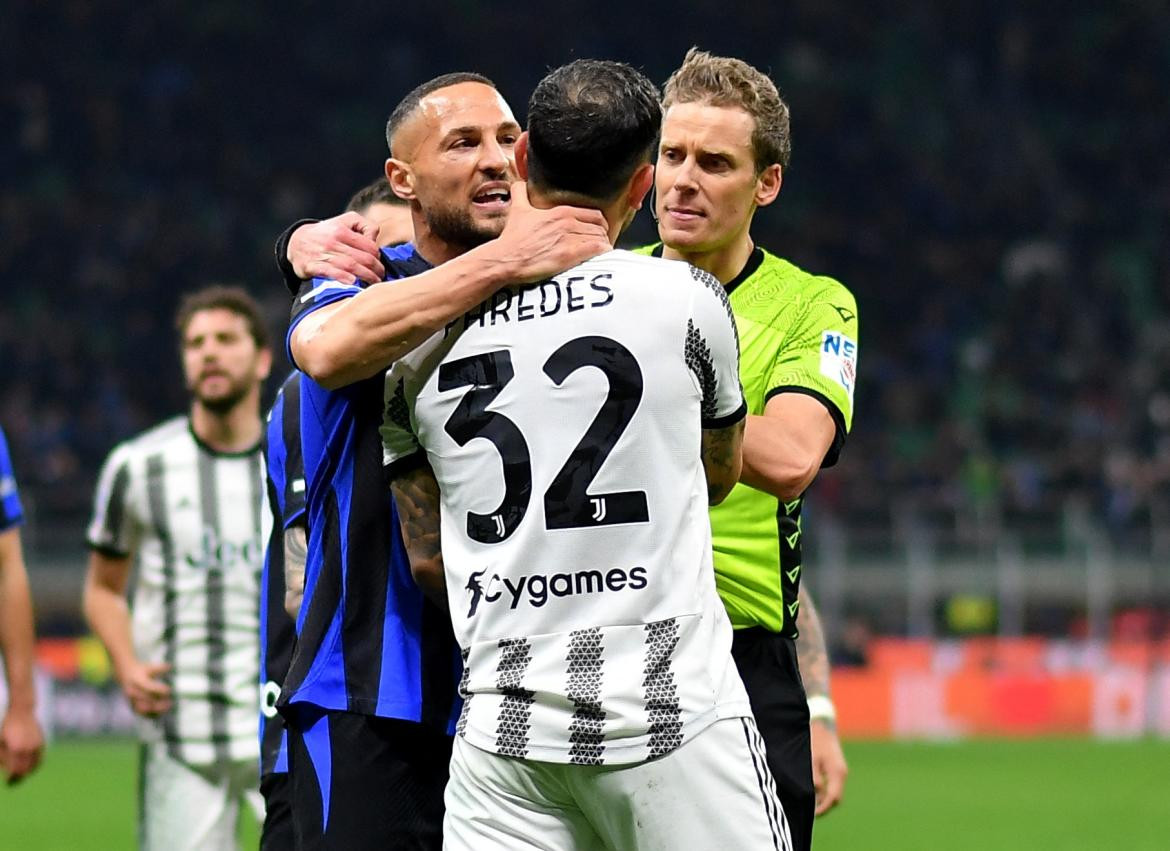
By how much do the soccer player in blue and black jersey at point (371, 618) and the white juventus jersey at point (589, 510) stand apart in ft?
0.95

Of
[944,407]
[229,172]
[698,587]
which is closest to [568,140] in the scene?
[698,587]

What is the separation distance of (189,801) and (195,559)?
0.91m

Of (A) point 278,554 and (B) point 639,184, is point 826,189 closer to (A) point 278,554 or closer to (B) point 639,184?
(A) point 278,554

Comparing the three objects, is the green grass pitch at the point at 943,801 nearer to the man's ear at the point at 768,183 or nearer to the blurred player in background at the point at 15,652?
the blurred player in background at the point at 15,652

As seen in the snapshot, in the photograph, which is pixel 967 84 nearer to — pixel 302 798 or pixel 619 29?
pixel 619 29

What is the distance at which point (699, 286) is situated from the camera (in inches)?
118

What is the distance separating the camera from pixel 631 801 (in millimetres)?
2951

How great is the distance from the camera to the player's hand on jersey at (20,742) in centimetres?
556

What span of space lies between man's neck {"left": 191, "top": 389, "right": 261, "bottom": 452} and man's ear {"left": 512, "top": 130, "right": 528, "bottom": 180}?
13.0 feet

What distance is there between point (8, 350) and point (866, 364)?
37.3 ft

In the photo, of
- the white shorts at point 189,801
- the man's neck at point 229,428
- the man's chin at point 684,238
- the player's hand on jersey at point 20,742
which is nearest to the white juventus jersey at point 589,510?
the man's chin at point 684,238

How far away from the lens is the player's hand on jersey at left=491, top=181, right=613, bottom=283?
298cm

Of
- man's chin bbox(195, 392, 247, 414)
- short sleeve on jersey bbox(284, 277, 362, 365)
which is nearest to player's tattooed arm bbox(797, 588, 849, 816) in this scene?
short sleeve on jersey bbox(284, 277, 362, 365)

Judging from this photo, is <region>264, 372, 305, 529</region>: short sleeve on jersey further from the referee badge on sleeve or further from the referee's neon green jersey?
the referee badge on sleeve
